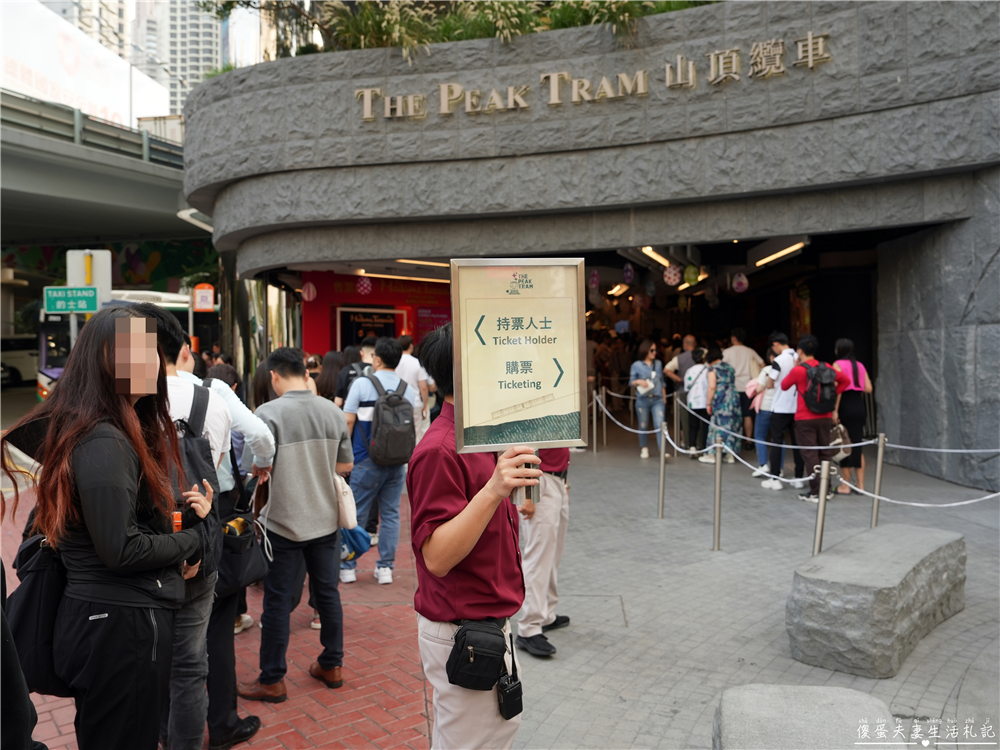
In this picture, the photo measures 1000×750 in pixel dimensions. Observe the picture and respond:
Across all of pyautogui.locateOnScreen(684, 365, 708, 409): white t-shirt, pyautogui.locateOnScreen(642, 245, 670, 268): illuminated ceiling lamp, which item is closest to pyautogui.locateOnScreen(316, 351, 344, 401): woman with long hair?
pyautogui.locateOnScreen(684, 365, 708, 409): white t-shirt

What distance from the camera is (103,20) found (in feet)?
72.8

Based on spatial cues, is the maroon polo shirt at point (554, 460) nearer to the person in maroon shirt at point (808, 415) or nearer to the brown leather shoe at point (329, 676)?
the brown leather shoe at point (329, 676)

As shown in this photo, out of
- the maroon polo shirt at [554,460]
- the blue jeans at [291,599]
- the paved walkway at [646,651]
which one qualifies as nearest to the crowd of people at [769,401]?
the paved walkway at [646,651]

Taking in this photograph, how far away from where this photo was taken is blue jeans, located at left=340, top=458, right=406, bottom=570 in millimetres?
6020

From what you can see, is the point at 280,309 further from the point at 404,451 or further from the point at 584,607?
the point at 584,607

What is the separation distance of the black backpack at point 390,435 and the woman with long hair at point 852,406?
209 inches

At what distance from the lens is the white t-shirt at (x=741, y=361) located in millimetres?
11750

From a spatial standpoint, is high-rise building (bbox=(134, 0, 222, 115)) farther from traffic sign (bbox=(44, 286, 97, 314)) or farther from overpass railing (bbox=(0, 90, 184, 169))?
traffic sign (bbox=(44, 286, 97, 314))

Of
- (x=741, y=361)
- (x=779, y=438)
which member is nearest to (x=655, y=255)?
(x=741, y=361)

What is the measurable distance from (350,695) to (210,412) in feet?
5.84

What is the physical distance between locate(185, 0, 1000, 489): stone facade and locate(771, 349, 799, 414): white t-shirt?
194 cm

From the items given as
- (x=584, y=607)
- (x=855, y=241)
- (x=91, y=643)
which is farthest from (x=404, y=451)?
(x=855, y=241)

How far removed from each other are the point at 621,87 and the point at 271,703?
30.9 ft

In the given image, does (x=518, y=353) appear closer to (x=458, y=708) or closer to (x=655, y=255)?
(x=458, y=708)
